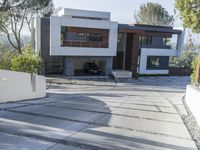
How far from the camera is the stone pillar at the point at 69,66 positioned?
35469 mm

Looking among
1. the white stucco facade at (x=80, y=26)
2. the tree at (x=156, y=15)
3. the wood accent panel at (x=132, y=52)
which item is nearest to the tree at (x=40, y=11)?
the white stucco facade at (x=80, y=26)

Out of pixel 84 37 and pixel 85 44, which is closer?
pixel 85 44

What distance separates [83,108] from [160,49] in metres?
29.2

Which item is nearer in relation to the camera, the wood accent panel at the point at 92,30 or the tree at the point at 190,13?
the tree at the point at 190,13

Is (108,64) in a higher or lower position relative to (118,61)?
lower

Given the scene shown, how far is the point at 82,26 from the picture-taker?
34.9 metres

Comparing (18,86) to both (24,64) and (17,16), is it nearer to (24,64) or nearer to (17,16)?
(24,64)

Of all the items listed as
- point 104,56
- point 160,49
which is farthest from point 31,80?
point 160,49

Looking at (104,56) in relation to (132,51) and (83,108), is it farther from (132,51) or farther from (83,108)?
(83,108)

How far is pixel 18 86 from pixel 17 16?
95.3ft

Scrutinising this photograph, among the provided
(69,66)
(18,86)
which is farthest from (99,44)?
(18,86)

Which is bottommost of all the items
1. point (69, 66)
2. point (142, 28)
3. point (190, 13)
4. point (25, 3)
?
point (69, 66)

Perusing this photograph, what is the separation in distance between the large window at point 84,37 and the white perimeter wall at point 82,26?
50 cm

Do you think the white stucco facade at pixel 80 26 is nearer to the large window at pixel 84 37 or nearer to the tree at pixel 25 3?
the large window at pixel 84 37
